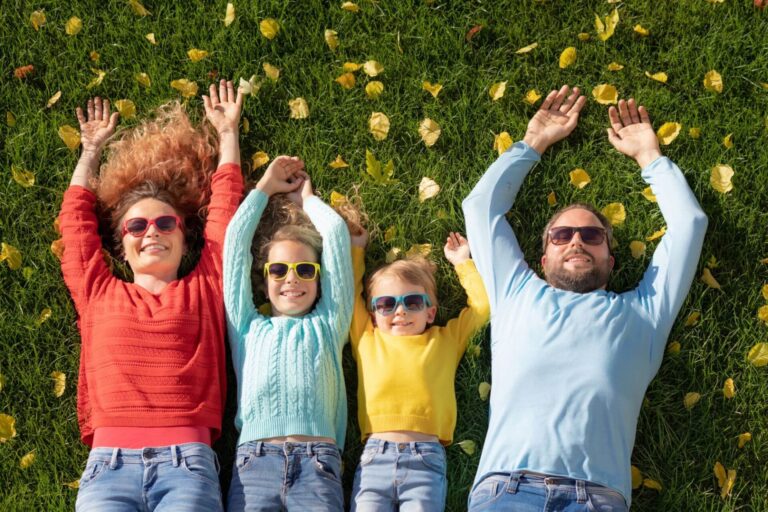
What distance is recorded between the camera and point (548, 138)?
538 centimetres

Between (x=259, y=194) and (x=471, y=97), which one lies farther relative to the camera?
(x=471, y=97)

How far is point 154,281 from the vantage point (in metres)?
5.12

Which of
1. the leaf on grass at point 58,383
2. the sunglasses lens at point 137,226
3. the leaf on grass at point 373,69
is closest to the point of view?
the sunglasses lens at point 137,226

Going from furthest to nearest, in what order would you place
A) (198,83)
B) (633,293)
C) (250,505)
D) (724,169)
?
(198,83)
(724,169)
(633,293)
(250,505)

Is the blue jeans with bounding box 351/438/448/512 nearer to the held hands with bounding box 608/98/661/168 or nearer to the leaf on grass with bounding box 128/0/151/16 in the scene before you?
the held hands with bounding box 608/98/661/168

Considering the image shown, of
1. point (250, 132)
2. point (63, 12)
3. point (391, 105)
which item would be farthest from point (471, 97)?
point (63, 12)

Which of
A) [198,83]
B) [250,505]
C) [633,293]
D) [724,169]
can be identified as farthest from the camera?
[198,83]

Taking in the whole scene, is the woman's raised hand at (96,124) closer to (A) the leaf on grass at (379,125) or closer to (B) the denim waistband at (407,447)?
(A) the leaf on grass at (379,125)

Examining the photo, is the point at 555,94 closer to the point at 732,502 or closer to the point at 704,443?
the point at 704,443

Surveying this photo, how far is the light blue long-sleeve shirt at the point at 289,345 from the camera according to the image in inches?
188

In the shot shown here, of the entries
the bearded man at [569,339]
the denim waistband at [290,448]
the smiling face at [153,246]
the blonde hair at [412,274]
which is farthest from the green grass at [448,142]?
the smiling face at [153,246]

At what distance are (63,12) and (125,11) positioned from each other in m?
0.42

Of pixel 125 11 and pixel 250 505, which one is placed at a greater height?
pixel 125 11

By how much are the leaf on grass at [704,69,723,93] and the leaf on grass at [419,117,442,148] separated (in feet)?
5.43
